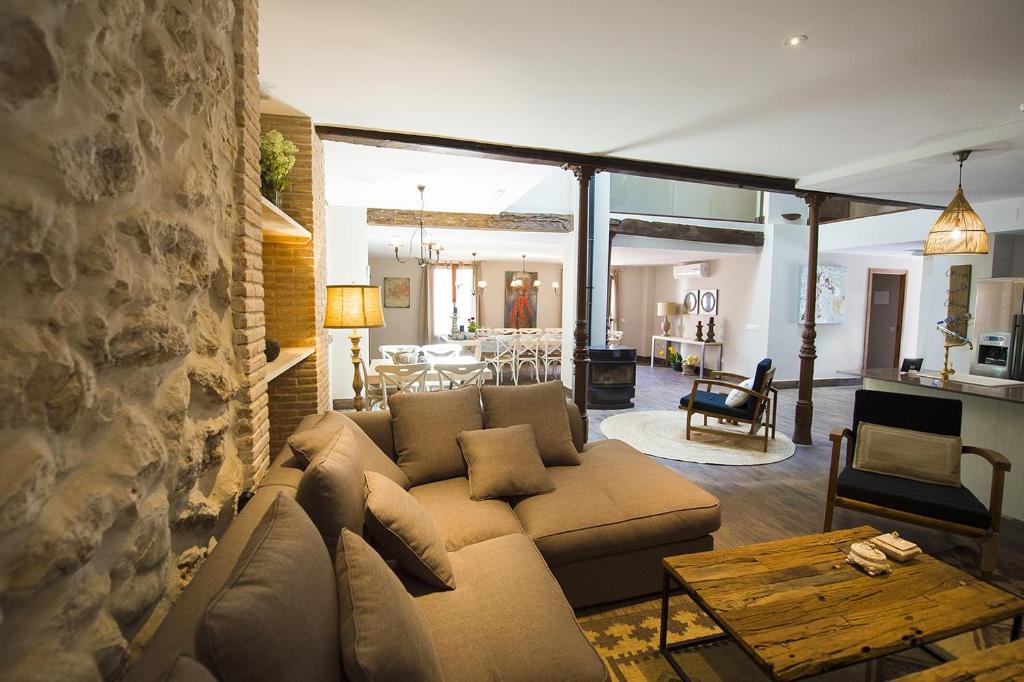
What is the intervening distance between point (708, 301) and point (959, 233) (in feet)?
17.8

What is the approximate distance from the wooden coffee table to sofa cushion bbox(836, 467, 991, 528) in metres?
0.72

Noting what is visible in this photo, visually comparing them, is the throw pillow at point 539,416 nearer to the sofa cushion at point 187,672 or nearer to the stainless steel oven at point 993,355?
the sofa cushion at point 187,672

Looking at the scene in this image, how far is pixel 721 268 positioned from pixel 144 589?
8939 millimetres

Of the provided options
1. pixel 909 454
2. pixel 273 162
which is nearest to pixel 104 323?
pixel 273 162

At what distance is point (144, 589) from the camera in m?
1.11

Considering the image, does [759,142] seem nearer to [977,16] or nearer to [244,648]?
[977,16]

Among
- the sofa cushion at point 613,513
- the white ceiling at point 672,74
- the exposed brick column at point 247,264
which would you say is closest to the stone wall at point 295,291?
the white ceiling at point 672,74

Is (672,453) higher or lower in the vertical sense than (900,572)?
lower

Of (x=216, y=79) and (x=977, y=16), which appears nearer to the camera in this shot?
(x=216, y=79)

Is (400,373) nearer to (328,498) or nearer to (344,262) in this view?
(344,262)

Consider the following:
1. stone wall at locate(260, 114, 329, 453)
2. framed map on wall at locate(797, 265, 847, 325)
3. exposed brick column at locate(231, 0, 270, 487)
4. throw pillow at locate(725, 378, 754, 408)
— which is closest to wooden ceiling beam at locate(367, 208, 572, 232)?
stone wall at locate(260, 114, 329, 453)

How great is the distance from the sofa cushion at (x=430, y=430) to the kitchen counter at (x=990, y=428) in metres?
3.27

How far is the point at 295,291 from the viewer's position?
3.16m

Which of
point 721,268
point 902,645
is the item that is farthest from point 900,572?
point 721,268
